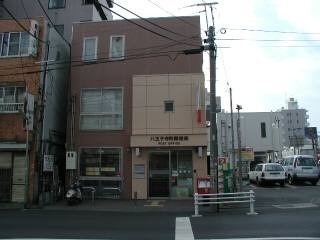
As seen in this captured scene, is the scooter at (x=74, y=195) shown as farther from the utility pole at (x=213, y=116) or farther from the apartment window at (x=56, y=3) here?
the apartment window at (x=56, y=3)

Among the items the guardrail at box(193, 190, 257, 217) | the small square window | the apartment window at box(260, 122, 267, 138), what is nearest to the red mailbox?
the guardrail at box(193, 190, 257, 217)

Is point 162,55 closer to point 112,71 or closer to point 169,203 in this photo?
point 112,71

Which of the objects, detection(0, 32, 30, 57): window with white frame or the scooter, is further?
detection(0, 32, 30, 57): window with white frame

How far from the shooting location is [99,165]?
27.2m

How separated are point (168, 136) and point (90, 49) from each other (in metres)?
7.09

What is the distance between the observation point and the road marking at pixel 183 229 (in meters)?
12.9

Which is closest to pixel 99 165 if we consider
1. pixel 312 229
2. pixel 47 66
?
pixel 47 66

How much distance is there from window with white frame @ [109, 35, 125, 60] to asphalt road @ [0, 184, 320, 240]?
10440 mm

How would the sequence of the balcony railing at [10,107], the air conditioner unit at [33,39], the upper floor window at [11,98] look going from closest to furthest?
the air conditioner unit at [33,39] → the balcony railing at [10,107] → the upper floor window at [11,98]

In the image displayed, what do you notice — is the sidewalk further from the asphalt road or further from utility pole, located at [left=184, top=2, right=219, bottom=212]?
utility pole, located at [left=184, top=2, right=219, bottom=212]

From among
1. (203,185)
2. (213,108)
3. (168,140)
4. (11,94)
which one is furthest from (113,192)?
(213,108)

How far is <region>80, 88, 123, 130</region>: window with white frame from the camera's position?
90.2 feet

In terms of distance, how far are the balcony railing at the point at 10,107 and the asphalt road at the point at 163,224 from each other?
6401 millimetres

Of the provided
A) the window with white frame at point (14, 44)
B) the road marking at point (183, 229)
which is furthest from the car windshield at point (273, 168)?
the window with white frame at point (14, 44)
